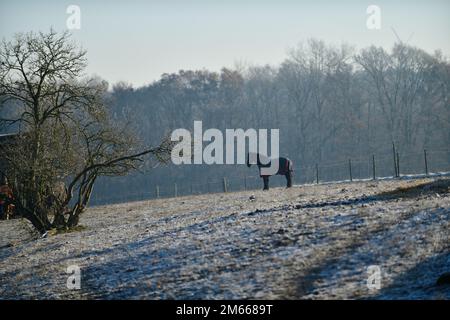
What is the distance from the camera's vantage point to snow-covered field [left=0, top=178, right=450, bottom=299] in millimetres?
10898

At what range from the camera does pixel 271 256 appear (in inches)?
512

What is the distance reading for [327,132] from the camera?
77500 mm

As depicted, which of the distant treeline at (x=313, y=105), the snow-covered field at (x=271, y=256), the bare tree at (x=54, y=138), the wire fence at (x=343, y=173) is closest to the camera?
the snow-covered field at (x=271, y=256)

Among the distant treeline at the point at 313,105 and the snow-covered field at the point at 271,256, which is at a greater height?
the distant treeline at the point at 313,105

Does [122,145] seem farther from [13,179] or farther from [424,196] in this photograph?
[424,196]

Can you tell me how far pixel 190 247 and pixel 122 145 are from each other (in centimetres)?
1001

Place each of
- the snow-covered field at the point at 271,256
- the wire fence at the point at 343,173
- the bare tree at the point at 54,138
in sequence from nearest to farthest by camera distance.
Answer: the snow-covered field at the point at 271,256
the bare tree at the point at 54,138
the wire fence at the point at 343,173

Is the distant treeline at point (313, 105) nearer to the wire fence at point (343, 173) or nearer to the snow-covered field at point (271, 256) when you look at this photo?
the wire fence at point (343, 173)

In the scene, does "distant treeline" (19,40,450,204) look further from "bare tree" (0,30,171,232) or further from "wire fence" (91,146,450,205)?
"bare tree" (0,30,171,232)

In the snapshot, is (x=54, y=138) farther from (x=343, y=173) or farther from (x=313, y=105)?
(x=313, y=105)

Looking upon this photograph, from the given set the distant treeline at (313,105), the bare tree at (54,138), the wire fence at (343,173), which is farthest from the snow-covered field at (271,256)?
the distant treeline at (313,105)

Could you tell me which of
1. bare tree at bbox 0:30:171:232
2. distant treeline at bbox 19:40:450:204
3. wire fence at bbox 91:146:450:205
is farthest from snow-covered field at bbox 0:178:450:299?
distant treeline at bbox 19:40:450:204

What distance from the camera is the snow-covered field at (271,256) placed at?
10.9m
